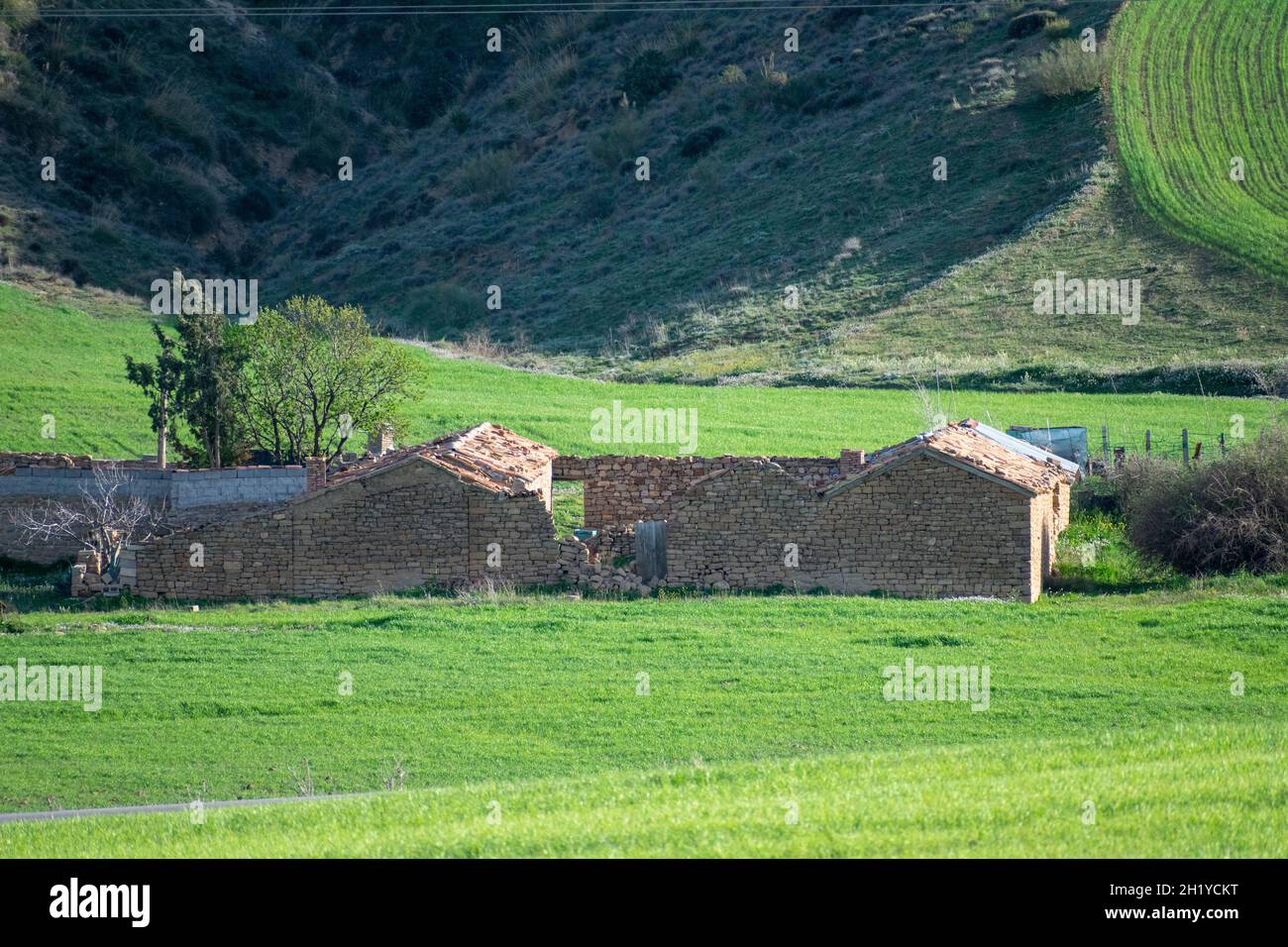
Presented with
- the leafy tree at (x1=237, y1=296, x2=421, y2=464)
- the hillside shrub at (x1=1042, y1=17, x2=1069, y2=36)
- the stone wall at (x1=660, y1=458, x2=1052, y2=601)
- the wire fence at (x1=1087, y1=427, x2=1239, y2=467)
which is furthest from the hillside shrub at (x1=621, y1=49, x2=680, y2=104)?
the stone wall at (x1=660, y1=458, x2=1052, y2=601)

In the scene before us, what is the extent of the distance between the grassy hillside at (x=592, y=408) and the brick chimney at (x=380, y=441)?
1.28 m

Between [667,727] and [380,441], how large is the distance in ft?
60.1

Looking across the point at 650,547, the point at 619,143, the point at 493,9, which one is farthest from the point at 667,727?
the point at 493,9

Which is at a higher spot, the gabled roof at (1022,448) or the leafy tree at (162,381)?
the leafy tree at (162,381)

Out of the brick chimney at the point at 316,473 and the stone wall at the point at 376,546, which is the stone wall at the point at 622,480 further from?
the brick chimney at the point at 316,473

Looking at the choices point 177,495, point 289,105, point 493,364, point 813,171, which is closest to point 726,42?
point 813,171

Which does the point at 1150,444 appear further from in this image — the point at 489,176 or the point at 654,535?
the point at 489,176

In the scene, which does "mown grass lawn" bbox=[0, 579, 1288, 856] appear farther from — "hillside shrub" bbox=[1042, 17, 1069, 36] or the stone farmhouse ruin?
"hillside shrub" bbox=[1042, 17, 1069, 36]

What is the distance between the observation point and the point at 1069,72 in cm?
7012

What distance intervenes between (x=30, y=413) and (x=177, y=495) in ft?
34.0

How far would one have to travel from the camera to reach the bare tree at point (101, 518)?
30562 mm

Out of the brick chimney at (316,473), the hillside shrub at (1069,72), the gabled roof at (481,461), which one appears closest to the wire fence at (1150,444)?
the gabled roof at (481,461)

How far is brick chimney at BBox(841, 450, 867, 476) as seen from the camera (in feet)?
97.7

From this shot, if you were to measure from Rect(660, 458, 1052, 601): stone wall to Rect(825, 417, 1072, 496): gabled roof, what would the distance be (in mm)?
162
